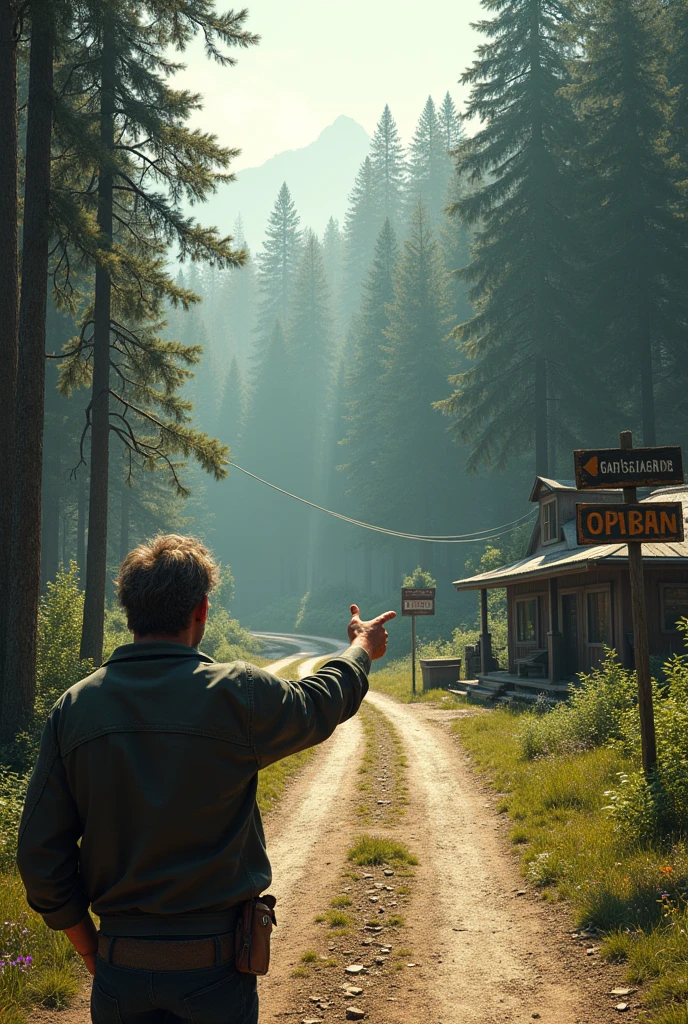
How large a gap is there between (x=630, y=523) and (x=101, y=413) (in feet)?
41.1

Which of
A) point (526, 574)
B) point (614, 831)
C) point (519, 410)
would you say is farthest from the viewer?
point (519, 410)

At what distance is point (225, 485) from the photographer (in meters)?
87.8

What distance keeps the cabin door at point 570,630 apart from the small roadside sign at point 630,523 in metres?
12.6

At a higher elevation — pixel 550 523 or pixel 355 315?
pixel 355 315

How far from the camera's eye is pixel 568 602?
853 inches

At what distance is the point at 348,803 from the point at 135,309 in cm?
1181

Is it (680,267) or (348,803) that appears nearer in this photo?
(348,803)

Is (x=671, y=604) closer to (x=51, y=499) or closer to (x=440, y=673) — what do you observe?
(x=440, y=673)

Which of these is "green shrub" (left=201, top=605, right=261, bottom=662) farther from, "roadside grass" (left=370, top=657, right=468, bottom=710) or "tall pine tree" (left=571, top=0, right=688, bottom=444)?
"tall pine tree" (left=571, top=0, right=688, bottom=444)

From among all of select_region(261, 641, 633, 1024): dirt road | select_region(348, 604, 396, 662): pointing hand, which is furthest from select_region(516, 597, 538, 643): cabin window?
select_region(348, 604, 396, 662): pointing hand

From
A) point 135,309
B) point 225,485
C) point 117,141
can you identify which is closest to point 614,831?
point 135,309

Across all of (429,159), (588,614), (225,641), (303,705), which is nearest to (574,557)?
(588,614)

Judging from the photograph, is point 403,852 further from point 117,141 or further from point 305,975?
point 117,141

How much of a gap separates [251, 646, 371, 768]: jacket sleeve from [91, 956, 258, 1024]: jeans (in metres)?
0.66
